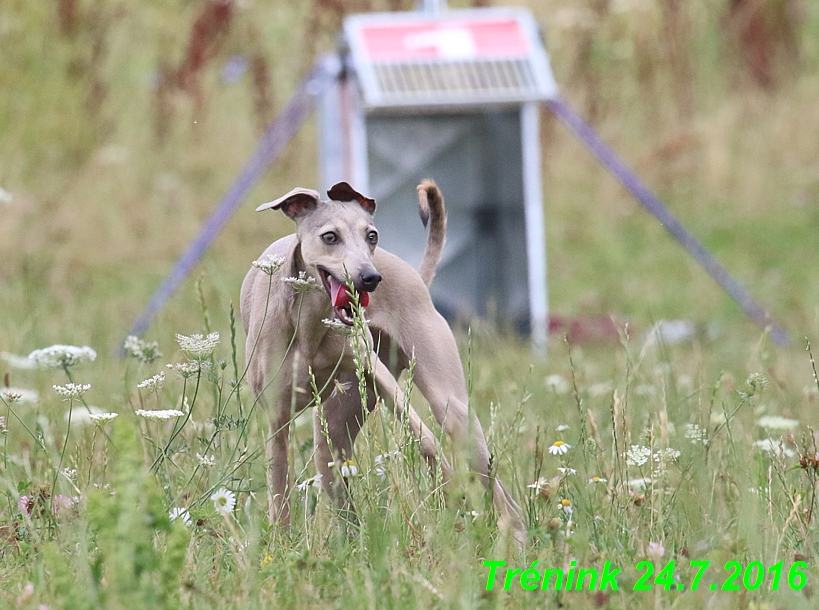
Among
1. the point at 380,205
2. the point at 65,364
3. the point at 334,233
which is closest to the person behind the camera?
the point at 334,233

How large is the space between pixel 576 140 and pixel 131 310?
5.39m

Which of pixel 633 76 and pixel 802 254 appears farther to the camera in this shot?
pixel 633 76

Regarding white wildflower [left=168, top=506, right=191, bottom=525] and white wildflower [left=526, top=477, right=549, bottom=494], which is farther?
white wildflower [left=526, top=477, right=549, bottom=494]

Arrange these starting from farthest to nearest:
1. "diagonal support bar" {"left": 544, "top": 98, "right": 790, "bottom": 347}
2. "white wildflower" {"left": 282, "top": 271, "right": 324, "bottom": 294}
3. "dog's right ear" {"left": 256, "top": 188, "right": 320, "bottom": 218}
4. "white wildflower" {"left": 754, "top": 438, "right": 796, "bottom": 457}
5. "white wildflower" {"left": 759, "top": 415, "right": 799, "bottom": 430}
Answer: "diagonal support bar" {"left": 544, "top": 98, "right": 790, "bottom": 347} < "white wildflower" {"left": 759, "top": 415, "right": 799, "bottom": 430} < "white wildflower" {"left": 754, "top": 438, "right": 796, "bottom": 457} < "dog's right ear" {"left": 256, "top": 188, "right": 320, "bottom": 218} < "white wildflower" {"left": 282, "top": 271, "right": 324, "bottom": 294}

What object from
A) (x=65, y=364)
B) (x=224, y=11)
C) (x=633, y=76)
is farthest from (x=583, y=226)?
(x=65, y=364)

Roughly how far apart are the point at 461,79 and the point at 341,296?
171 inches

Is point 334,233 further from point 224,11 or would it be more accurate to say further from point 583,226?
point 224,11

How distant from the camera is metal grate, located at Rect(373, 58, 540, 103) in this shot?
6531mm

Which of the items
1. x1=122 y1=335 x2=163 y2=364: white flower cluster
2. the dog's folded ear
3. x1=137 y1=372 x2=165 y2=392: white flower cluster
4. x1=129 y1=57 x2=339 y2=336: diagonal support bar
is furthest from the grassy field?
the dog's folded ear

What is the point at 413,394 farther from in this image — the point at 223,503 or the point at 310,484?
the point at 223,503

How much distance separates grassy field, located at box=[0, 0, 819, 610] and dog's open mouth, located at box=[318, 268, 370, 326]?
29 centimetres

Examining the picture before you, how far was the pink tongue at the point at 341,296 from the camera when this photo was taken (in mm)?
2580

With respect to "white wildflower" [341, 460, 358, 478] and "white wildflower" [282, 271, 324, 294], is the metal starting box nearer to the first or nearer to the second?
"white wildflower" [341, 460, 358, 478]

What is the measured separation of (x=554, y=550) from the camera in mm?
2432
